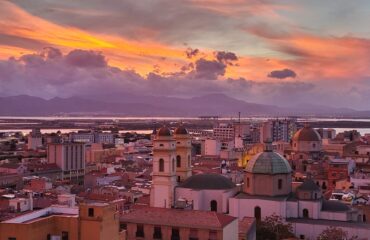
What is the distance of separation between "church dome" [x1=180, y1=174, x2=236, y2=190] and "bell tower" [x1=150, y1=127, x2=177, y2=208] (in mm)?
973

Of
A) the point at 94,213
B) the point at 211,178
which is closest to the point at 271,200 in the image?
the point at 211,178

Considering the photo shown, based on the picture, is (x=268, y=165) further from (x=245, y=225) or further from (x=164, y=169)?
(x=245, y=225)

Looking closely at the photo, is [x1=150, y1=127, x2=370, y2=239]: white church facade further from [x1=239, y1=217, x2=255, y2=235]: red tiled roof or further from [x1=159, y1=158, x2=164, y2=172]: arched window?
[x1=239, y1=217, x2=255, y2=235]: red tiled roof

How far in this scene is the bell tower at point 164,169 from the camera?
38.8 meters

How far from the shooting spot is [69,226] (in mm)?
20922

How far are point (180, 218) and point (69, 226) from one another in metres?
9.46

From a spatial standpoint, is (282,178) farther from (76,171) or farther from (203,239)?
(76,171)

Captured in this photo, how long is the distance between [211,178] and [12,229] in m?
20.2

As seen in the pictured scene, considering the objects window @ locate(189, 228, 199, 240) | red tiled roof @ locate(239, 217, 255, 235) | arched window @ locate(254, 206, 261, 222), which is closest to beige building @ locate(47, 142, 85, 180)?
arched window @ locate(254, 206, 261, 222)

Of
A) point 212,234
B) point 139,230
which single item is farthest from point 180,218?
A: point 139,230

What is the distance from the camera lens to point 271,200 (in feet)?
118

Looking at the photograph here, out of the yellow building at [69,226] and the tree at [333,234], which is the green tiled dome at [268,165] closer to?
the tree at [333,234]

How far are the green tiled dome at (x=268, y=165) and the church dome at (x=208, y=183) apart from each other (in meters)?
1.75

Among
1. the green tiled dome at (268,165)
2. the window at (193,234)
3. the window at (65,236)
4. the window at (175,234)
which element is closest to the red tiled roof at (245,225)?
the window at (193,234)
